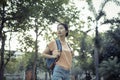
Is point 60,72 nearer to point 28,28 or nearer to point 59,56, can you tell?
point 59,56

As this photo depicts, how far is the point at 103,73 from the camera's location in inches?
1251

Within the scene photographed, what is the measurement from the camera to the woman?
376 cm

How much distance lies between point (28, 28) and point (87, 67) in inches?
438

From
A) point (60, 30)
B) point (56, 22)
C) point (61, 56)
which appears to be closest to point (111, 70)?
point (56, 22)

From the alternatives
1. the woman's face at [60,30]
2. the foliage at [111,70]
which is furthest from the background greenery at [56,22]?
the woman's face at [60,30]

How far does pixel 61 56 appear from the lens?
3.87 m

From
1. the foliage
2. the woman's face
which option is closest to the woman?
the woman's face

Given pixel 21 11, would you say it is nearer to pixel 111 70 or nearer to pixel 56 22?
pixel 56 22

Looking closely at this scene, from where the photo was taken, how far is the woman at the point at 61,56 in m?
3.76

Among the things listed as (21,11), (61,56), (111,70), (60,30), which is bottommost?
(111,70)

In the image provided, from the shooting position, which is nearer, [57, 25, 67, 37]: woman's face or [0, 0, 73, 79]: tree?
[57, 25, 67, 37]: woman's face

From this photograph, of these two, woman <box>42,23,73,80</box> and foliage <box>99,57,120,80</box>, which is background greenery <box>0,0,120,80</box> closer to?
foliage <box>99,57,120,80</box>

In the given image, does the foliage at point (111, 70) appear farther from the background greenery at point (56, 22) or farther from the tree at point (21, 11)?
the tree at point (21, 11)

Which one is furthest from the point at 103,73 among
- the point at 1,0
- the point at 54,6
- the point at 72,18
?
the point at 1,0
